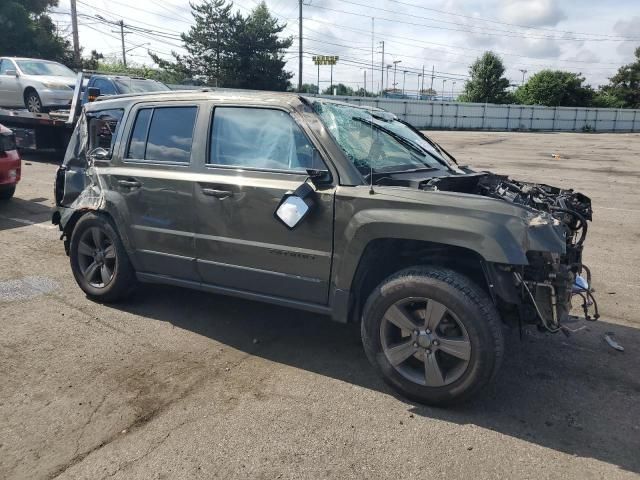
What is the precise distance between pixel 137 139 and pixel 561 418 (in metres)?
3.81

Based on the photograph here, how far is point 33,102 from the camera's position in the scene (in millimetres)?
14203

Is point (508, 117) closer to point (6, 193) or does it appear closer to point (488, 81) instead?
point (488, 81)

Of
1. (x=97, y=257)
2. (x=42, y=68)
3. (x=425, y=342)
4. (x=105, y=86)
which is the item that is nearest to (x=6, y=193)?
(x=105, y=86)

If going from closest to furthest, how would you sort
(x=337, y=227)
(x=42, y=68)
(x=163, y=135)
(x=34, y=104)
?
(x=337, y=227)
(x=163, y=135)
(x=34, y=104)
(x=42, y=68)

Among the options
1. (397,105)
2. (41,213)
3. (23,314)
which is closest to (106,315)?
(23,314)

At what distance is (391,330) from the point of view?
3.45 meters

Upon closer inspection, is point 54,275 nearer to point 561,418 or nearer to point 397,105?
point 561,418

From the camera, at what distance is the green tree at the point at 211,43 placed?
52.8m

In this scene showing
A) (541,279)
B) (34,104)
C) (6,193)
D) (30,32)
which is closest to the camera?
(541,279)

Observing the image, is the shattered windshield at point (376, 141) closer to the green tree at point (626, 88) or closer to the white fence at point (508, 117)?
the white fence at point (508, 117)

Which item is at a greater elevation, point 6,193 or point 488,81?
point 488,81

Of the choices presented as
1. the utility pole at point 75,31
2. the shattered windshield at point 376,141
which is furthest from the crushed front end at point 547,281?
the utility pole at point 75,31

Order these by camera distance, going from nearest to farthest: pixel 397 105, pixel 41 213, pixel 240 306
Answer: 1. pixel 240 306
2. pixel 41 213
3. pixel 397 105

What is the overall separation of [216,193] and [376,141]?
4.03ft
